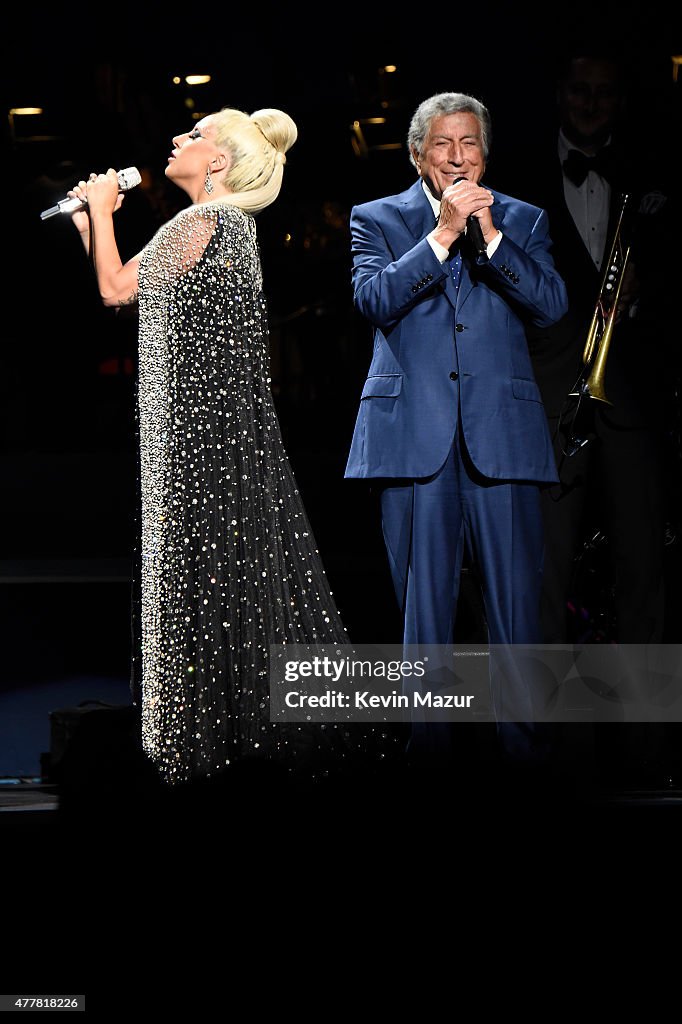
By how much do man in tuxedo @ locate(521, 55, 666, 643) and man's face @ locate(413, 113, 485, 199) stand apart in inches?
17.6

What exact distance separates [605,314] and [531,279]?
484 millimetres

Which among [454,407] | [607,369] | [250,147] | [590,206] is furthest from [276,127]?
[607,369]

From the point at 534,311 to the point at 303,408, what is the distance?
3.26 ft

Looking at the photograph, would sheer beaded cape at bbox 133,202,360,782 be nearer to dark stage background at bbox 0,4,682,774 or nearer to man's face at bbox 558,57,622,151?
dark stage background at bbox 0,4,682,774

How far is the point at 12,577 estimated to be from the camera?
416 cm

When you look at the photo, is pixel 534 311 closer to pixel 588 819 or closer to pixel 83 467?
pixel 588 819

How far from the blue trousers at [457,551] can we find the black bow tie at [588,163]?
89cm

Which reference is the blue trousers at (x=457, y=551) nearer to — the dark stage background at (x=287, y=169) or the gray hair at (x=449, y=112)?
the dark stage background at (x=287, y=169)

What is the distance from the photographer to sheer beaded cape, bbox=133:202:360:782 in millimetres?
2980

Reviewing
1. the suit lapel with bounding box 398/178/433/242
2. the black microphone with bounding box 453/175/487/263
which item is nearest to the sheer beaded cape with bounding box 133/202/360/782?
the suit lapel with bounding box 398/178/433/242

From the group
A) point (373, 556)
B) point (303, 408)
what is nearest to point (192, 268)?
point (303, 408)

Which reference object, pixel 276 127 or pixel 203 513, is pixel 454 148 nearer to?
pixel 276 127

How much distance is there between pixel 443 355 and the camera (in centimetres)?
308

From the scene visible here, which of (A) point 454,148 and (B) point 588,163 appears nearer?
(A) point 454,148
